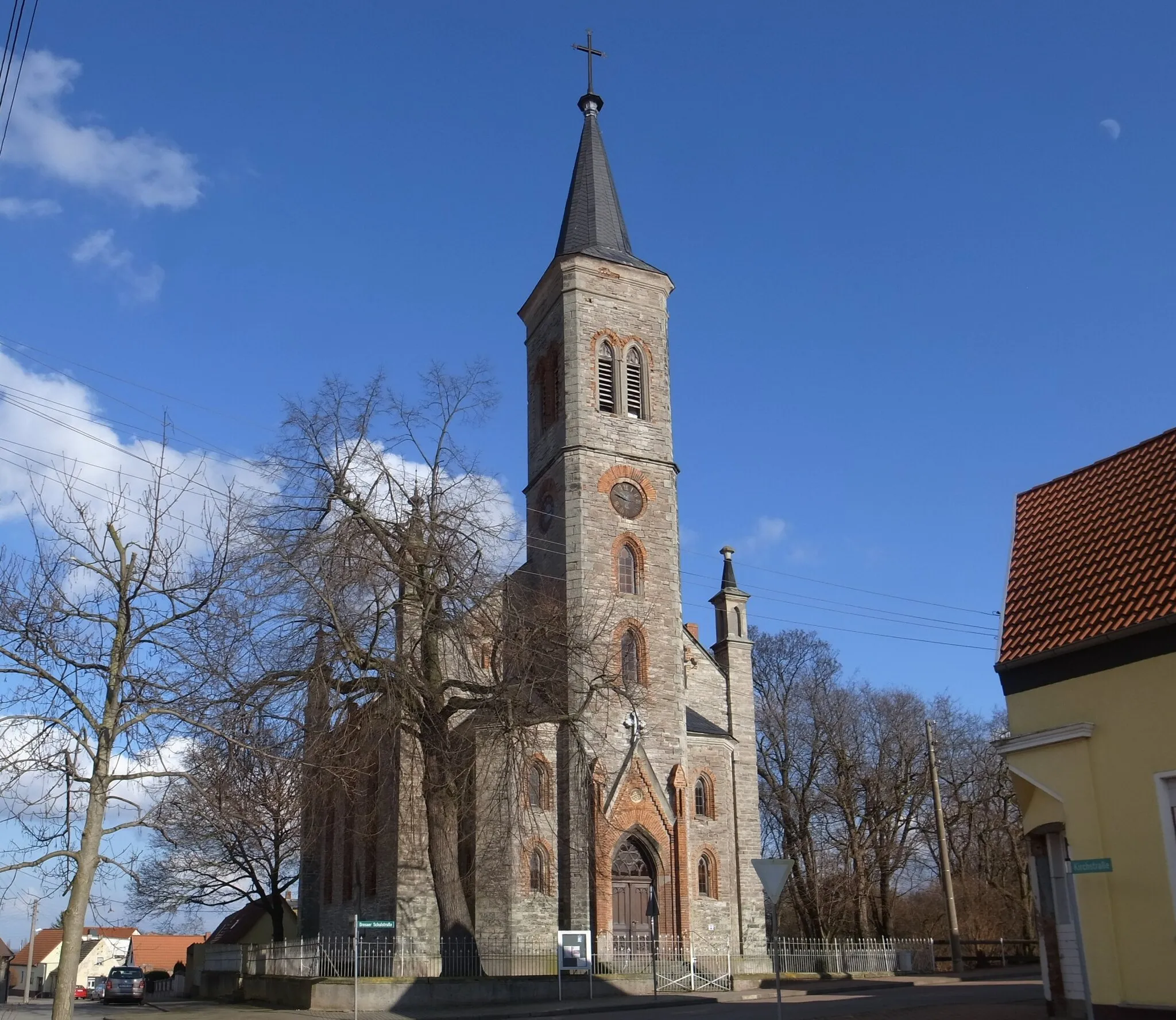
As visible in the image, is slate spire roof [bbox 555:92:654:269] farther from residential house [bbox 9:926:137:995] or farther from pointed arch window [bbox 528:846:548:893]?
residential house [bbox 9:926:137:995]

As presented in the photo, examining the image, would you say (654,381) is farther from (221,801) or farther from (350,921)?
(221,801)

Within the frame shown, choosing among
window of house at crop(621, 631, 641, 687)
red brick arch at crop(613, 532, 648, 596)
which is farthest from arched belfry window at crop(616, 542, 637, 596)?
window of house at crop(621, 631, 641, 687)

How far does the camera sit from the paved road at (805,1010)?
17.8 m

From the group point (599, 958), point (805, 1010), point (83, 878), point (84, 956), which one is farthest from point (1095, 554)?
point (84, 956)

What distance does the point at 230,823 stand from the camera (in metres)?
18.4

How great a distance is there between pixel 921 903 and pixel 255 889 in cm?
3116

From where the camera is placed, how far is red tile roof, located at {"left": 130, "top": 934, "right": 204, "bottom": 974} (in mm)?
88125

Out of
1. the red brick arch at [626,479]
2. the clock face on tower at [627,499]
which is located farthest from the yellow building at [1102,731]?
the red brick arch at [626,479]

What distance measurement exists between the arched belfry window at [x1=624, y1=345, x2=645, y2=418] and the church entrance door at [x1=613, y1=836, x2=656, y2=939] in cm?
1319

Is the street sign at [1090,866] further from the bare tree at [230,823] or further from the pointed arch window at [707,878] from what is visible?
the pointed arch window at [707,878]

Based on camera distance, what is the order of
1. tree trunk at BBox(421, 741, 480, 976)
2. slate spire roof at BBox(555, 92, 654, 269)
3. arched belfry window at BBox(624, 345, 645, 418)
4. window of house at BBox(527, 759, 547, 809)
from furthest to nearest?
1. slate spire roof at BBox(555, 92, 654, 269)
2. arched belfry window at BBox(624, 345, 645, 418)
3. window of house at BBox(527, 759, 547, 809)
4. tree trunk at BBox(421, 741, 480, 976)

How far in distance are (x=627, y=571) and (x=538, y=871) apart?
9008 mm

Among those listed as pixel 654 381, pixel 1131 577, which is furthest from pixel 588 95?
pixel 1131 577

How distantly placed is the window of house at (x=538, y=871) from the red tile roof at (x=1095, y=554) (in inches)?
684
